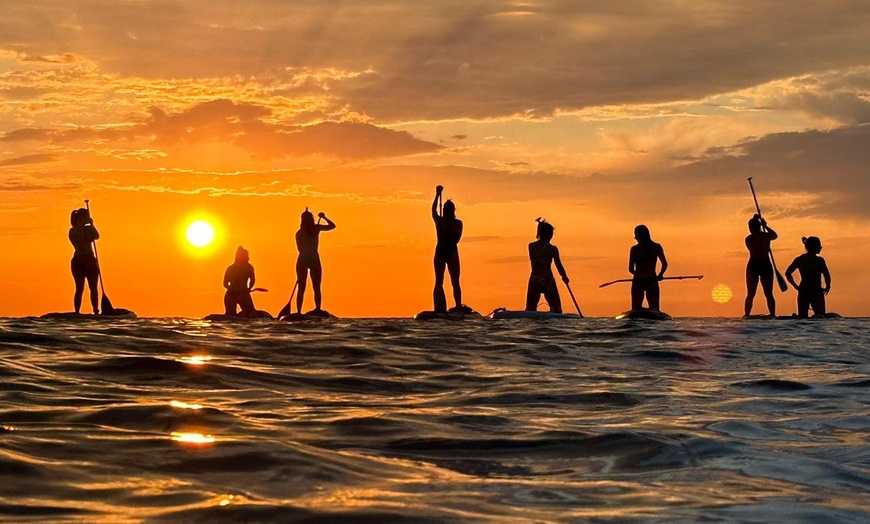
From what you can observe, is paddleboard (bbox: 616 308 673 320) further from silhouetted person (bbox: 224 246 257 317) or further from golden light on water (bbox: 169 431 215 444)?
golden light on water (bbox: 169 431 215 444)

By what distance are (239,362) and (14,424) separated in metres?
3.35

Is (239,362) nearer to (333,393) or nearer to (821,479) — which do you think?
(333,393)

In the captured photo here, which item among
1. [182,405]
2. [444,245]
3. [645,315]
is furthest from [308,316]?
[182,405]

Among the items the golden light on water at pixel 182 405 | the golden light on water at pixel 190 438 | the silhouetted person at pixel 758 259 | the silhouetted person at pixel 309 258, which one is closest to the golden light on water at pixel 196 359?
the golden light on water at pixel 182 405

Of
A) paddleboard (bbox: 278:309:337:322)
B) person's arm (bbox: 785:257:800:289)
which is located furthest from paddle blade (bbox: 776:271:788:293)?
paddleboard (bbox: 278:309:337:322)

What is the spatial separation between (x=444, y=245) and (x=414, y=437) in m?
15.1

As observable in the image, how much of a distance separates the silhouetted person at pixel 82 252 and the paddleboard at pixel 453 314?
5.87 meters

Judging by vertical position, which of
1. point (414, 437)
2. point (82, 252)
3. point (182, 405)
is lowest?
point (414, 437)

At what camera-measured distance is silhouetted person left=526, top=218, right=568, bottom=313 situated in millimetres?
20156

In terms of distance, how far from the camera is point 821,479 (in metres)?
4.07

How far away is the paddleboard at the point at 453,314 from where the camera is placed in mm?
19016

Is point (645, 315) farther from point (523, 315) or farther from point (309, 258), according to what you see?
point (309, 258)

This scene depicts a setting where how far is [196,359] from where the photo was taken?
7.77 m

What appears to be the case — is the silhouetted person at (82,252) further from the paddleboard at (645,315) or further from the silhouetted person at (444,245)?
the paddleboard at (645,315)
